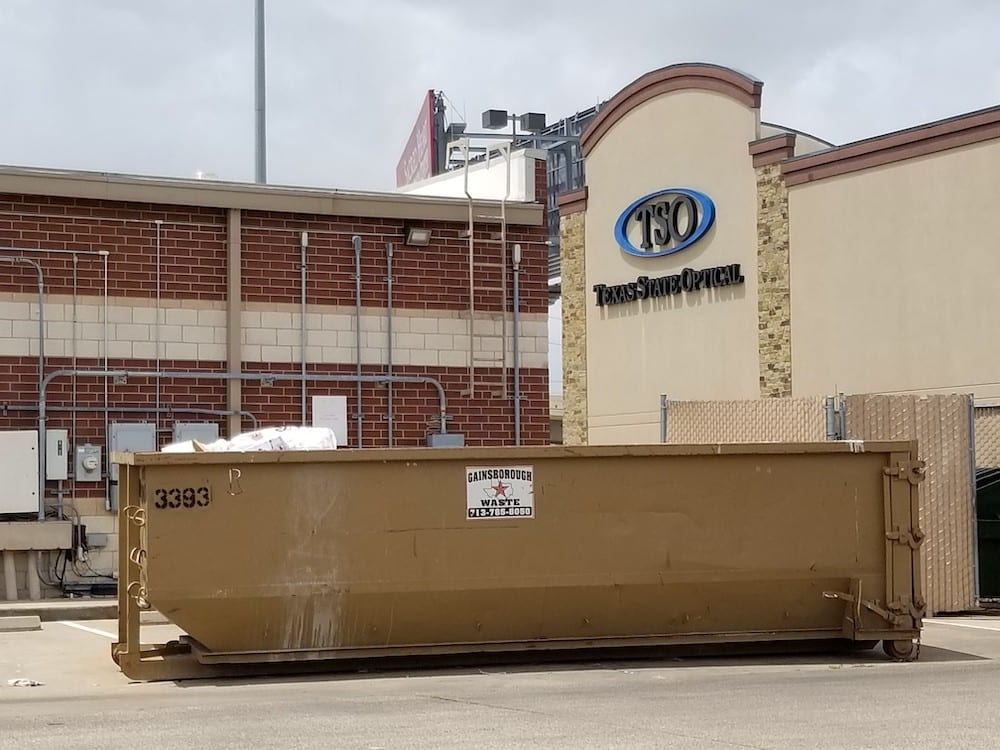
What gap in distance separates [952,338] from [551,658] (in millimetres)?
15329

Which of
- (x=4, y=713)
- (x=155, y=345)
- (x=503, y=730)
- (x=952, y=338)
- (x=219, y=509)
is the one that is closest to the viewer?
(x=503, y=730)

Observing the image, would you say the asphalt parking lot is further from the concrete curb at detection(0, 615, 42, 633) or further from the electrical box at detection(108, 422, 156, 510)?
the electrical box at detection(108, 422, 156, 510)

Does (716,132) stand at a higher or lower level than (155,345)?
higher

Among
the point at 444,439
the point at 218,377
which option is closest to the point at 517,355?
the point at 444,439

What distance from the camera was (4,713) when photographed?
30.1 ft

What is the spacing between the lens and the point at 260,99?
26984 millimetres

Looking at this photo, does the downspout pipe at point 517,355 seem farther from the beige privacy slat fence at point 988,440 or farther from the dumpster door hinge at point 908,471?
the dumpster door hinge at point 908,471

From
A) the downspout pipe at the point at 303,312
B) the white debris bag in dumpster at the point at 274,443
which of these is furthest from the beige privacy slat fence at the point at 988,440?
the white debris bag in dumpster at the point at 274,443

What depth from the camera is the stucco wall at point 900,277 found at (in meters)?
24.6

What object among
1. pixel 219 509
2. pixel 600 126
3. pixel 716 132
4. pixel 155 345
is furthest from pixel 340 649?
pixel 600 126

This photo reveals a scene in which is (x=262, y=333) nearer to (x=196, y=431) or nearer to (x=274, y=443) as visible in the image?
(x=196, y=431)

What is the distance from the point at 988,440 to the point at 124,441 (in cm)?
1067

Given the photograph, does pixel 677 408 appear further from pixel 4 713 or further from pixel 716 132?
pixel 716 132

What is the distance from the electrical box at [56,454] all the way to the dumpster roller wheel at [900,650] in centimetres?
911
